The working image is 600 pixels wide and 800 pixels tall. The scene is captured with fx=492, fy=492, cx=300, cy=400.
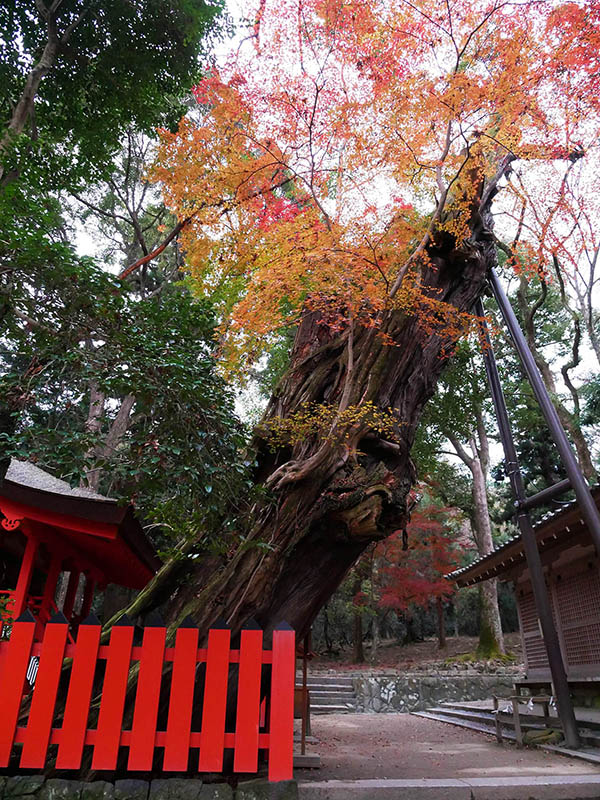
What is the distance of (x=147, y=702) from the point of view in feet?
11.8

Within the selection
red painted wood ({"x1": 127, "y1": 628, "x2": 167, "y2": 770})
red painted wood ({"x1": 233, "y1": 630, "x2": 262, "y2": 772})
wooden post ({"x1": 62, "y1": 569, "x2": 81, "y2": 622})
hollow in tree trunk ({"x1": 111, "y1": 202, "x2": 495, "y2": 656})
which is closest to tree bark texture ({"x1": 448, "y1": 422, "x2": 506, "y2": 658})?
hollow in tree trunk ({"x1": 111, "y1": 202, "x2": 495, "y2": 656})

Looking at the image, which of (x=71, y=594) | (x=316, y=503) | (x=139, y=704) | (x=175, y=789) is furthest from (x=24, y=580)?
(x=316, y=503)

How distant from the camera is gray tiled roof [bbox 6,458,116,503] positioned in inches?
221

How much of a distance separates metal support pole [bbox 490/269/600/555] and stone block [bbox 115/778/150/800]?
5265 mm

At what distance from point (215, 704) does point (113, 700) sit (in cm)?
74

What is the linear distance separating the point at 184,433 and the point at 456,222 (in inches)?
303

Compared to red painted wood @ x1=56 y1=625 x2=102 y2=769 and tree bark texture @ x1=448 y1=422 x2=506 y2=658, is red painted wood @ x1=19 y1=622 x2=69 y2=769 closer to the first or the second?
red painted wood @ x1=56 y1=625 x2=102 y2=769

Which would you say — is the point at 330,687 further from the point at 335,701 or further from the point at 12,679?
the point at 12,679

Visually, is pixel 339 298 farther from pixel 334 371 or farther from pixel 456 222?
pixel 456 222

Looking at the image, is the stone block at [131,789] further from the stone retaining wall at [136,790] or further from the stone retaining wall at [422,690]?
the stone retaining wall at [422,690]

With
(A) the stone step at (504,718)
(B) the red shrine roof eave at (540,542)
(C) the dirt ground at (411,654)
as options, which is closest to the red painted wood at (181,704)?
(B) the red shrine roof eave at (540,542)

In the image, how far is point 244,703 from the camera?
3625 mm

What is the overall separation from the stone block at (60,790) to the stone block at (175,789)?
0.50m

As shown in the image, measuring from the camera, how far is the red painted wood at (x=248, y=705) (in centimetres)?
354
